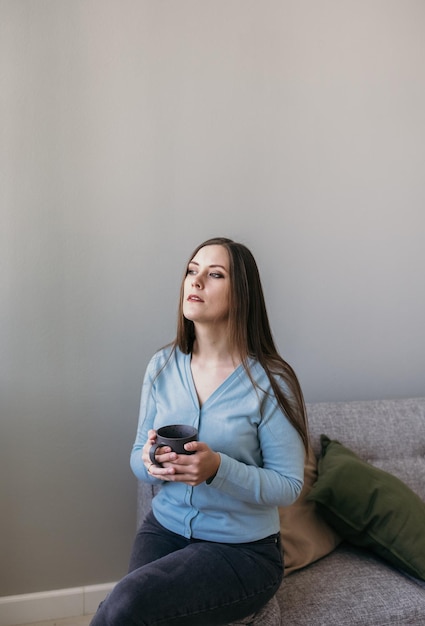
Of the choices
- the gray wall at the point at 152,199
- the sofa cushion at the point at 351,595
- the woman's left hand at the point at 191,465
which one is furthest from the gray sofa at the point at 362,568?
the woman's left hand at the point at 191,465

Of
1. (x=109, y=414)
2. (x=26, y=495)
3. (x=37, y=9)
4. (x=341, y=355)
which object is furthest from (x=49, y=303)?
(x=341, y=355)

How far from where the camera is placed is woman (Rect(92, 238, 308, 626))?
1.14 metres

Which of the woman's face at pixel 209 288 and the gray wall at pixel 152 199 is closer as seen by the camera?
the woman's face at pixel 209 288

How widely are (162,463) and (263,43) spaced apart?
1428mm

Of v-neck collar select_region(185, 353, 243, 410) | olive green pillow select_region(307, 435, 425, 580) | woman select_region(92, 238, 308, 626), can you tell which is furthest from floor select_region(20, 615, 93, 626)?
v-neck collar select_region(185, 353, 243, 410)

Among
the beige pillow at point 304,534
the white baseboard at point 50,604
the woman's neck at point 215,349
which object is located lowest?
the white baseboard at point 50,604

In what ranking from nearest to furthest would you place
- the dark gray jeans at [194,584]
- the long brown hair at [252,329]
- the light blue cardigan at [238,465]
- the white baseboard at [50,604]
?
the dark gray jeans at [194,584] < the light blue cardigan at [238,465] < the long brown hair at [252,329] < the white baseboard at [50,604]

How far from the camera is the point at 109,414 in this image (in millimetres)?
1850

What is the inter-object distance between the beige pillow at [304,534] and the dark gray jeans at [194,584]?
0.23 meters

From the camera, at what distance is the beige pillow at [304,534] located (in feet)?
5.03

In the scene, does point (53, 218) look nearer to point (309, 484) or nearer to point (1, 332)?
point (1, 332)

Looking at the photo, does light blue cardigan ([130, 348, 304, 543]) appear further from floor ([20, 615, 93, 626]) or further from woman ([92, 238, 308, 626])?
floor ([20, 615, 93, 626])

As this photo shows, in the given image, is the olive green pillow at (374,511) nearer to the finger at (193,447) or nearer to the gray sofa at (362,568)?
the gray sofa at (362,568)

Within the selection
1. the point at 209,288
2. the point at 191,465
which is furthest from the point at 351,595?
the point at 209,288
